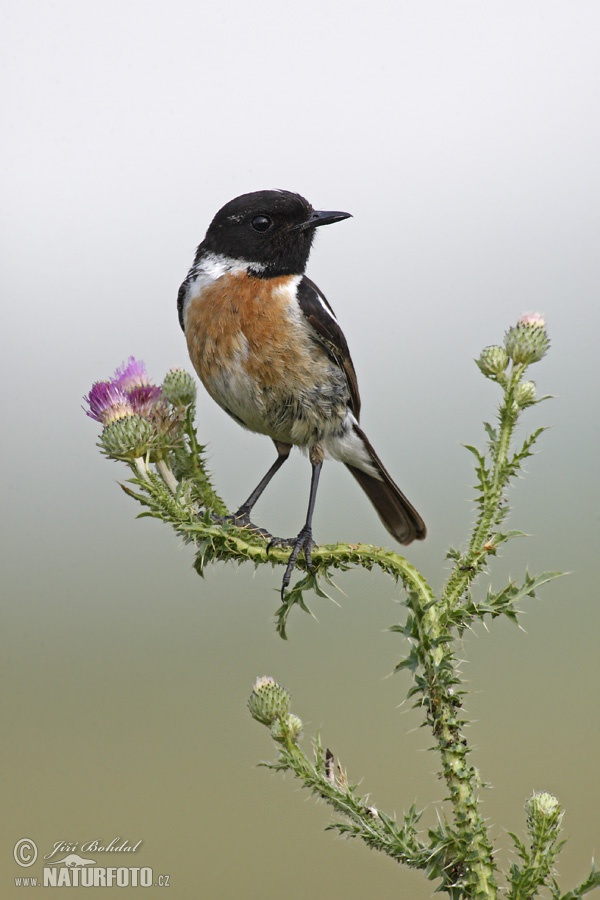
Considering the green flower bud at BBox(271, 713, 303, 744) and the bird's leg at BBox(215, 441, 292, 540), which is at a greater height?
the bird's leg at BBox(215, 441, 292, 540)

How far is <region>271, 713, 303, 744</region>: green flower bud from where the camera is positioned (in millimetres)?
2545

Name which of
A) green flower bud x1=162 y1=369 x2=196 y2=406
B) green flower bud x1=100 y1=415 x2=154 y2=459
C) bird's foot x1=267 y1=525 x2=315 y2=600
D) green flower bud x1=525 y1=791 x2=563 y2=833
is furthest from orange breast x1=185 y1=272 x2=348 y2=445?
green flower bud x1=525 y1=791 x2=563 y2=833

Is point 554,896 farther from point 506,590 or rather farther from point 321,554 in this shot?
point 321,554

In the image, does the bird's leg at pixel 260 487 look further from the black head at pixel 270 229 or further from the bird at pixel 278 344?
the black head at pixel 270 229

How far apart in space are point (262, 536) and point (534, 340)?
1184 mm

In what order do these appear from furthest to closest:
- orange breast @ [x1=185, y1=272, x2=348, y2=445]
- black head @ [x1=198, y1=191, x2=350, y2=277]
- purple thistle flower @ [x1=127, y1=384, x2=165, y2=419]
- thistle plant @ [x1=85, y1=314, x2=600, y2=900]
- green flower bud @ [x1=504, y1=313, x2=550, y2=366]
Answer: black head @ [x1=198, y1=191, x2=350, y2=277] < orange breast @ [x1=185, y1=272, x2=348, y2=445] < purple thistle flower @ [x1=127, y1=384, x2=165, y2=419] < green flower bud @ [x1=504, y1=313, x2=550, y2=366] < thistle plant @ [x1=85, y1=314, x2=600, y2=900]

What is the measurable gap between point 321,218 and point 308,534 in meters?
1.67

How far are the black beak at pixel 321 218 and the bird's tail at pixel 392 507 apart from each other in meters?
1.25

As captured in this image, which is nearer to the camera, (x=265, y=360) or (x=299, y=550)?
(x=299, y=550)

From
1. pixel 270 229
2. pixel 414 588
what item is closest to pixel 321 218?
pixel 270 229

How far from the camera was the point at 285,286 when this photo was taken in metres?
4.30

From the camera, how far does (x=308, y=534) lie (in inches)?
149

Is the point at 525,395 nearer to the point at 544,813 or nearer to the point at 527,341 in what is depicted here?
the point at 527,341

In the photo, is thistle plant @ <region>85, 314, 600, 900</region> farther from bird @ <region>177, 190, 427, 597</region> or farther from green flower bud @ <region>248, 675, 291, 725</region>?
bird @ <region>177, 190, 427, 597</region>
